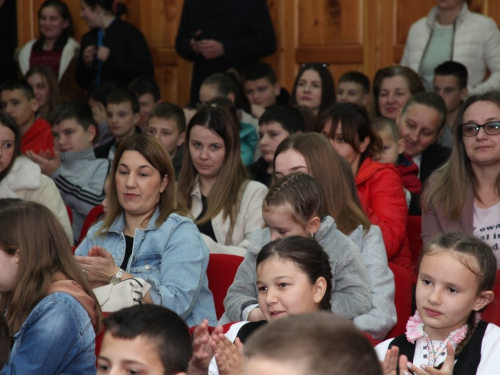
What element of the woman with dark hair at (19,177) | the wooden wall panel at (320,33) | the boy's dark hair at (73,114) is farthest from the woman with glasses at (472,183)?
the wooden wall panel at (320,33)

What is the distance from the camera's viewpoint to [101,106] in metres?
6.53

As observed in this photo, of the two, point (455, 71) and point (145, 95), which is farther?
point (145, 95)

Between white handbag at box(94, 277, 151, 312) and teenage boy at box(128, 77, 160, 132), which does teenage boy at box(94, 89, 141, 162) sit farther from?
white handbag at box(94, 277, 151, 312)

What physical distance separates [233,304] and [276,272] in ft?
1.34

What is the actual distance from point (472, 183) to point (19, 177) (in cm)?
223

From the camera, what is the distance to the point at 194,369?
226 centimetres

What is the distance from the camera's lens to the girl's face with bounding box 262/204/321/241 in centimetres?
279

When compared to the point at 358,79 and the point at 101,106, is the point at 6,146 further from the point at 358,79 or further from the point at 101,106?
the point at 358,79

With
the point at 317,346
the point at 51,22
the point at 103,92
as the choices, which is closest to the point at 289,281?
the point at 317,346

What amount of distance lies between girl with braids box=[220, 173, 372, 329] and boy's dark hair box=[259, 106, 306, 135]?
1.76m

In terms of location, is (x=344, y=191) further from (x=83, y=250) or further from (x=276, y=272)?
(x=83, y=250)

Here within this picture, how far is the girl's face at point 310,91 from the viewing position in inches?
227

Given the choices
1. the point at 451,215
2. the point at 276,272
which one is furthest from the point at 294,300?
the point at 451,215

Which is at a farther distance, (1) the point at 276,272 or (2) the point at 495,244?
(2) the point at 495,244
